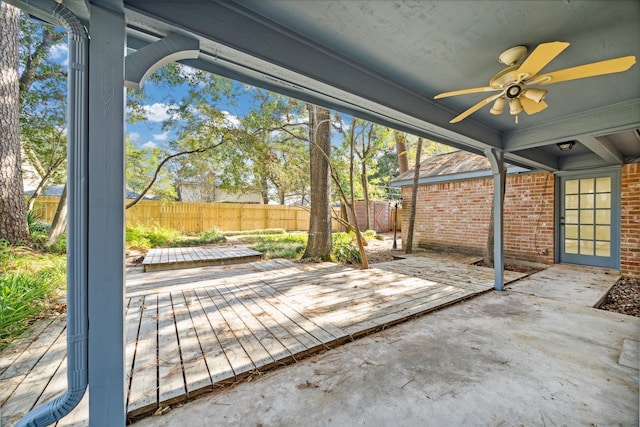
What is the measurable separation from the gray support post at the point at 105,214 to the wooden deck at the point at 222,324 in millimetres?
337

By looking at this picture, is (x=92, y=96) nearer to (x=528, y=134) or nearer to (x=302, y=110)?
(x=528, y=134)

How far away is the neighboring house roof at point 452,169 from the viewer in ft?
21.3

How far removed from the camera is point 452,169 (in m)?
7.24

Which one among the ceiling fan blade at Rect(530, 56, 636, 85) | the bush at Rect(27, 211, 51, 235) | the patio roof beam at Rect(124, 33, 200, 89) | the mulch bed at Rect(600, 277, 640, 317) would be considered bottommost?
the mulch bed at Rect(600, 277, 640, 317)

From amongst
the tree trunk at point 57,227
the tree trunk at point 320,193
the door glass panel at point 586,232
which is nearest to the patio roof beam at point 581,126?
the door glass panel at point 586,232

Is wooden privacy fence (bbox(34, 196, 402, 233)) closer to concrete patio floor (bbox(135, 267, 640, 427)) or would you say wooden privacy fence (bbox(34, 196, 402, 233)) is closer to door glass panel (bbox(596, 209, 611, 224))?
concrete patio floor (bbox(135, 267, 640, 427))

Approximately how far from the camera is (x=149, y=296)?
344 cm

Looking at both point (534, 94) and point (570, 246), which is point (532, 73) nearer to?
point (534, 94)

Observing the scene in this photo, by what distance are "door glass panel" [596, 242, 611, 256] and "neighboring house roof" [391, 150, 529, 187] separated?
2.05 m

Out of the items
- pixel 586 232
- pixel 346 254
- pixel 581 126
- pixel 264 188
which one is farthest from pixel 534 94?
pixel 264 188

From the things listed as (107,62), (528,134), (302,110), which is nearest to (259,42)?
(107,62)

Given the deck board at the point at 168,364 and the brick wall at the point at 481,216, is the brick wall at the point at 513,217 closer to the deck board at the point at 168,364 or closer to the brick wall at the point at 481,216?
the brick wall at the point at 481,216

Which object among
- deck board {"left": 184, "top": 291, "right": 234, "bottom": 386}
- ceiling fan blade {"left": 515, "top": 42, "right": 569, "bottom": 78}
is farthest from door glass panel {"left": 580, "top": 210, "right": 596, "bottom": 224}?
deck board {"left": 184, "top": 291, "right": 234, "bottom": 386}

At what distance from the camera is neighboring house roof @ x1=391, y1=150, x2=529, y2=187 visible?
650 centimetres
